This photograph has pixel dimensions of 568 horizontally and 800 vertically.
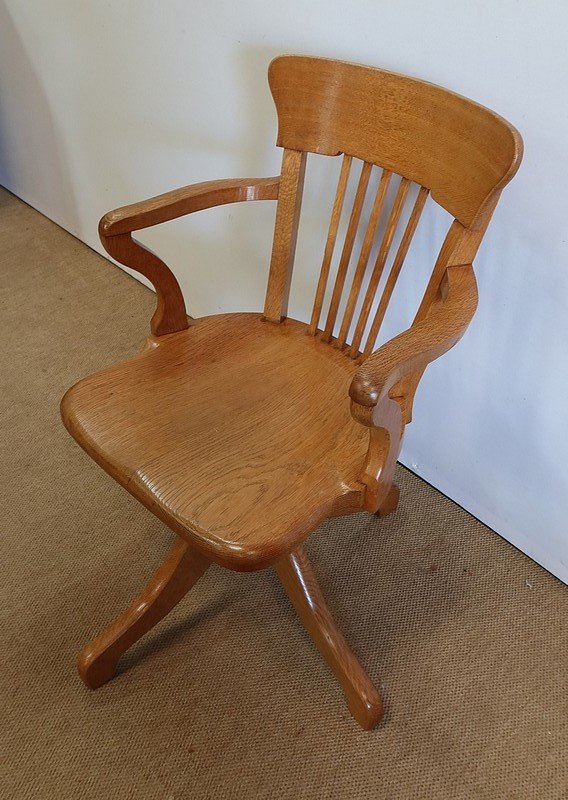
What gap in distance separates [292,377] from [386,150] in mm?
375

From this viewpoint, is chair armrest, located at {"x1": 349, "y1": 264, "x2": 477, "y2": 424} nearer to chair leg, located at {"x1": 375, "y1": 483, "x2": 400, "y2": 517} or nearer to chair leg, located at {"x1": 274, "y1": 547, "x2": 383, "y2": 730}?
chair leg, located at {"x1": 274, "y1": 547, "x2": 383, "y2": 730}

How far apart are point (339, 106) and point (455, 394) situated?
596mm

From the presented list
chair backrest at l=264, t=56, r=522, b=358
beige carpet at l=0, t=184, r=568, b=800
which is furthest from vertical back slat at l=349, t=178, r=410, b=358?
beige carpet at l=0, t=184, r=568, b=800

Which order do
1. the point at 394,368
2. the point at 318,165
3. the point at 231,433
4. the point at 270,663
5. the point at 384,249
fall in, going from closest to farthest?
the point at 394,368
the point at 231,433
the point at 384,249
the point at 270,663
the point at 318,165

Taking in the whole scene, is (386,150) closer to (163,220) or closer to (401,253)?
(401,253)

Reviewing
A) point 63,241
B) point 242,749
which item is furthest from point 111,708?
point 63,241

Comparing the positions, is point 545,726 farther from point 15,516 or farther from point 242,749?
point 15,516

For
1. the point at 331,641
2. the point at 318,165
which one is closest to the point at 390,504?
the point at 331,641

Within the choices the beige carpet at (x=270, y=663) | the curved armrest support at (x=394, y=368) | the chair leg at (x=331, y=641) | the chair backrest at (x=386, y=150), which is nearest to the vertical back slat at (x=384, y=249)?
the chair backrest at (x=386, y=150)

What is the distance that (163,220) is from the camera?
3.52 feet

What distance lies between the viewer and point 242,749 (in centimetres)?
115

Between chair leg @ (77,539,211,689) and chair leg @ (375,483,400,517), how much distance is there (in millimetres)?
442

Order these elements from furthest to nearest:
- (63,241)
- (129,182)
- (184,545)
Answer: (63,241), (129,182), (184,545)

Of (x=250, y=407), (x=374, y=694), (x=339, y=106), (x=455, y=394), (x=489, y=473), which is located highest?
(x=339, y=106)
